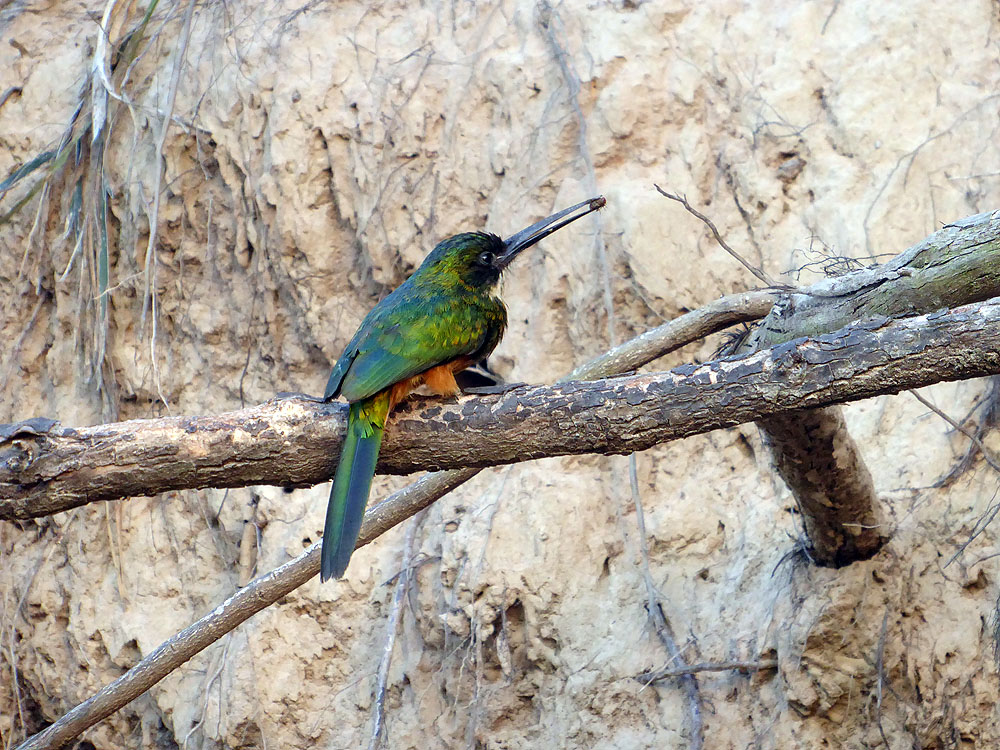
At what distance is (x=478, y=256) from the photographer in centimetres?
307

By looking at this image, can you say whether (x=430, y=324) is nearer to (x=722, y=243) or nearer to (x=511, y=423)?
(x=511, y=423)

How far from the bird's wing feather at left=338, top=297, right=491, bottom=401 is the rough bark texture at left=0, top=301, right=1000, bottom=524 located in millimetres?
102

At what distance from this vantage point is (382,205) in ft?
14.2

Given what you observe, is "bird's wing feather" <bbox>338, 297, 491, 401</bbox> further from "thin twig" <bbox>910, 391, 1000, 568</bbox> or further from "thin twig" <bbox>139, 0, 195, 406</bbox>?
"thin twig" <bbox>139, 0, 195, 406</bbox>

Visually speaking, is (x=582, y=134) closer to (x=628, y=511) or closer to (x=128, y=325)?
(x=628, y=511)

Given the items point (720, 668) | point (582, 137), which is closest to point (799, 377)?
point (720, 668)

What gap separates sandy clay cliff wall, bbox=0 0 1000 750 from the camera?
340 centimetres

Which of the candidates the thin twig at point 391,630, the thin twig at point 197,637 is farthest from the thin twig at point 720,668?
the thin twig at point 197,637

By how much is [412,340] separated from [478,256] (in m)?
0.57

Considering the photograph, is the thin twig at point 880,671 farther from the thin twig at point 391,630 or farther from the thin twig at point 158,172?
the thin twig at point 158,172

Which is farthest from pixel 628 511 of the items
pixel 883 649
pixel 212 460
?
pixel 212 460

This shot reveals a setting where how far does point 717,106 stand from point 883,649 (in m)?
2.01

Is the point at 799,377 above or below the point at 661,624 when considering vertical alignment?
above

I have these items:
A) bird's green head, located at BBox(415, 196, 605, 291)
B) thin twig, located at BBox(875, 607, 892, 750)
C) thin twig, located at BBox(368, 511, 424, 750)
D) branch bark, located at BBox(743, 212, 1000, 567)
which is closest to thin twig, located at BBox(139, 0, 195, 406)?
thin twig, located at BBox(368, 511, 424, 750)
